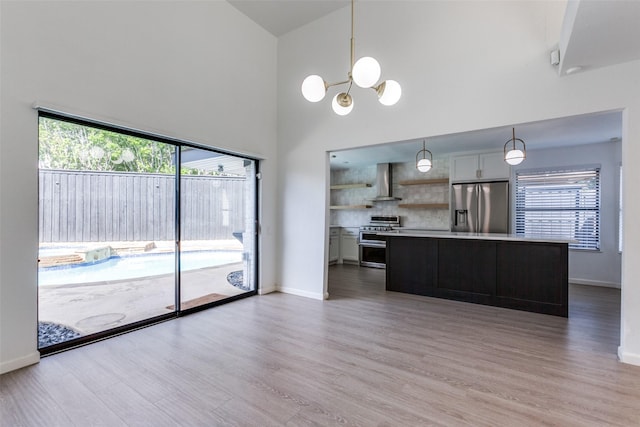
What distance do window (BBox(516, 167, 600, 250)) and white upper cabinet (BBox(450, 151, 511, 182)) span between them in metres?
0.41

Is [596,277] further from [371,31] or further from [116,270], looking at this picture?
[116,270]

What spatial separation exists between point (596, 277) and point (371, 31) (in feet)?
19.6

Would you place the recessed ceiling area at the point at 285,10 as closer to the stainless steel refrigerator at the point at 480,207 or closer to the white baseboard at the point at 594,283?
the stainless steel refrigerator at the point at 480,207

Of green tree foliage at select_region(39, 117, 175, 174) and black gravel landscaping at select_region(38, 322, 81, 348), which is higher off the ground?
green tree foliage at select_region(39, 117, 175, 174)

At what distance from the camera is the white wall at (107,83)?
232 centimetres

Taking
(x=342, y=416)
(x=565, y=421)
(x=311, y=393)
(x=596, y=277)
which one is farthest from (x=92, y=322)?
(x=596, y=277)

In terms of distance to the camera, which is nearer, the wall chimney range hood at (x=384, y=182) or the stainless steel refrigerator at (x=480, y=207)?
the stainless steel refrigerator at (x=480, y=207)

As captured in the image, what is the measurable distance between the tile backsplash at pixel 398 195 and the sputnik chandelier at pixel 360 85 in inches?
194

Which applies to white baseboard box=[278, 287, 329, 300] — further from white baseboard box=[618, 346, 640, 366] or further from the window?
the window

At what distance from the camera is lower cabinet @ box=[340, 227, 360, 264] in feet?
24.7

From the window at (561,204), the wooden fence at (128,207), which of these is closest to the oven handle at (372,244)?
the window at (561,204)

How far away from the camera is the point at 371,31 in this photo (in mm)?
4020

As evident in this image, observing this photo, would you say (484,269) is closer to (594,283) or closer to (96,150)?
(594,283)

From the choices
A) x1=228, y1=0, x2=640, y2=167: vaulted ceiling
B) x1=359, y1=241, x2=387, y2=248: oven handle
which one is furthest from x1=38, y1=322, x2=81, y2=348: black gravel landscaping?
x1=359, y1=241, x2=387, y2=248: oven handle
